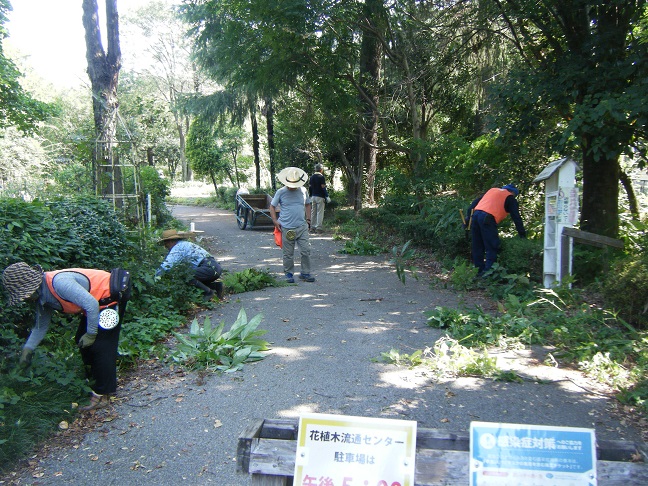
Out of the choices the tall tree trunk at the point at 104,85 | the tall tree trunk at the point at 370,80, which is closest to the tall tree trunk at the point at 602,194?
the tall tree trunk at the point at 370,80

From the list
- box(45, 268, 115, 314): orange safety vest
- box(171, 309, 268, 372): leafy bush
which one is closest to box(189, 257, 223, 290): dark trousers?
box(171, 309, 268, 372): leafy bush

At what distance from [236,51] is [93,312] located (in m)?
11.9

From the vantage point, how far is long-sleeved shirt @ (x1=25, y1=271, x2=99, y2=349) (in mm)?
4809

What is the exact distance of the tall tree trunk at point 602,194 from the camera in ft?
33.3

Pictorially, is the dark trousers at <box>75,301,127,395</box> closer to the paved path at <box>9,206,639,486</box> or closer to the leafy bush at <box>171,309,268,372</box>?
the paved path at <box>9,206,639,486</box>

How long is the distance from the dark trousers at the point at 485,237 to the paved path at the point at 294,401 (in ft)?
7.39

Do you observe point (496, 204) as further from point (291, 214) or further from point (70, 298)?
point (70, 298)

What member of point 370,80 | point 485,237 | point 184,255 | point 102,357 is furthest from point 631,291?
point 370,80

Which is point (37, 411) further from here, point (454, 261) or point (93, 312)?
point (454, 261)

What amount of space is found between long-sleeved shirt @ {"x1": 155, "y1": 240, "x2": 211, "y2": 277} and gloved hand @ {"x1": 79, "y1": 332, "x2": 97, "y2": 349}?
11.8ft

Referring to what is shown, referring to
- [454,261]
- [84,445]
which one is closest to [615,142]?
[454,261]

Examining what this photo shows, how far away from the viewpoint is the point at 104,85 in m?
10.9

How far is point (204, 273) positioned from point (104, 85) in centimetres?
454

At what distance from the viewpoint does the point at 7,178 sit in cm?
2569
